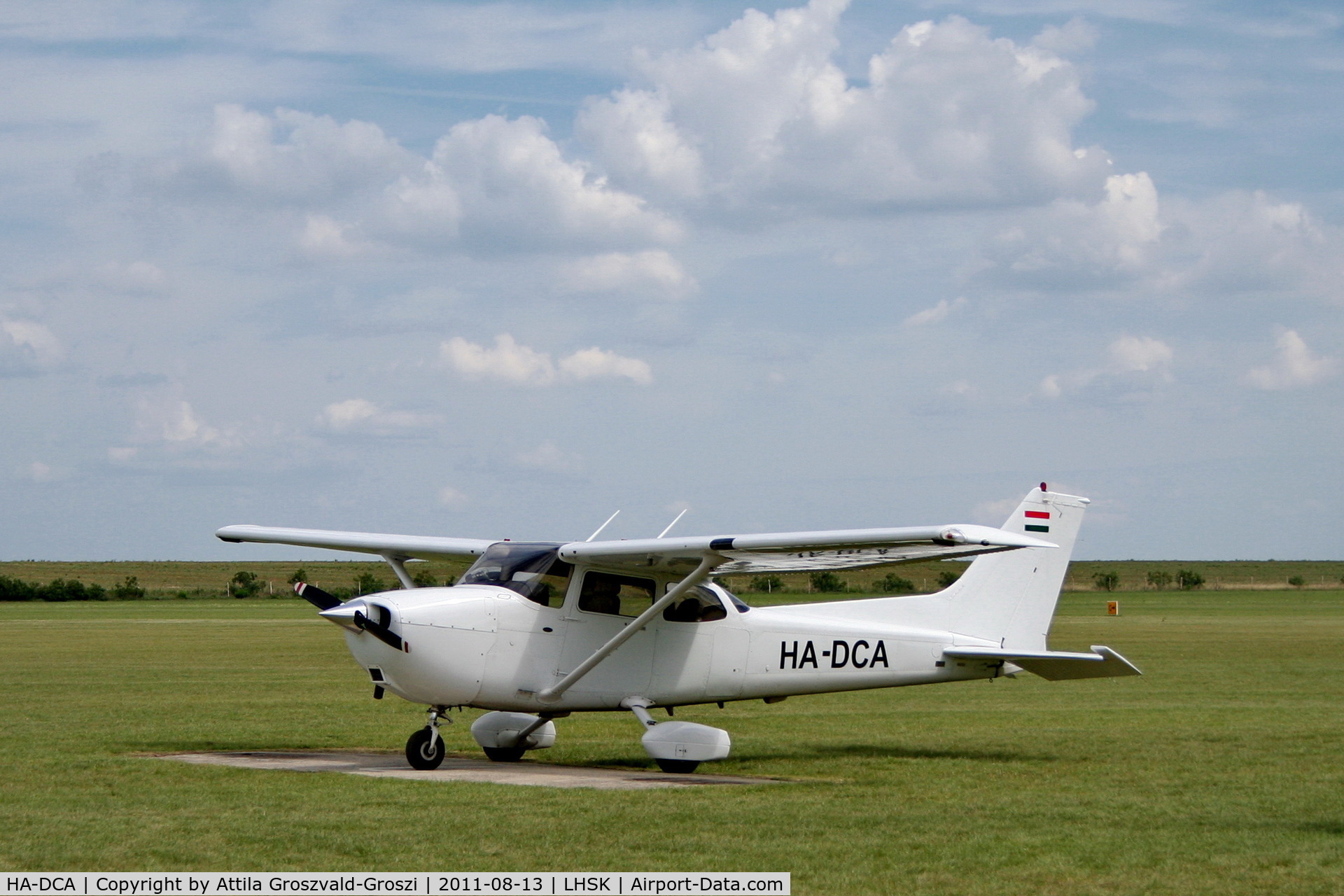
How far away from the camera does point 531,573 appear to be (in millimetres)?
13469

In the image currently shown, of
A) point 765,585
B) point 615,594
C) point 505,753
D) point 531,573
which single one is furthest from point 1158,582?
point 531,573

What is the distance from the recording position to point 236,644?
118 feet

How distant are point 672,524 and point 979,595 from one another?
11.4 ft

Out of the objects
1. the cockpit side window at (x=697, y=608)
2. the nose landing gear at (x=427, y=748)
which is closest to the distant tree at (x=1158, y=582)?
the cockpit side window at (x=697, y=608)

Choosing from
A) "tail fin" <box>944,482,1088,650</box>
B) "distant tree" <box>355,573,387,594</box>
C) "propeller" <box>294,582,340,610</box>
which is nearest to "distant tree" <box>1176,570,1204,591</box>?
"distant tree" <box>355,573,387,594</box>

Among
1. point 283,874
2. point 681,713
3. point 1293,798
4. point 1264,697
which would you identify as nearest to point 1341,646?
point 1264,697

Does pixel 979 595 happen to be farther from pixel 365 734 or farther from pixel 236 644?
pixel 236 644

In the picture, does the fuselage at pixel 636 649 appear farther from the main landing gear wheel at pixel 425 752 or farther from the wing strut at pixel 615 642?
the main landing gear wheel at pixel 425 752

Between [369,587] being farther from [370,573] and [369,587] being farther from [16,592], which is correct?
[370,573]

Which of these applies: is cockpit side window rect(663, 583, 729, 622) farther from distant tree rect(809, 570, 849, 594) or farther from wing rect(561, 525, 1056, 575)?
distant tree rect(809, 570, 849, 594)

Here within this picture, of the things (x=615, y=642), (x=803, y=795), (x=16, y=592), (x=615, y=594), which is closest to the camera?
(x=803, y=795)

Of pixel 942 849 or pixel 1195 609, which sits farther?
pixel 1195 609

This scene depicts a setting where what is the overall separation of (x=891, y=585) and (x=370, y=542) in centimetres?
6707

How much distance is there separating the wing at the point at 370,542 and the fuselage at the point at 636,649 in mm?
1607
